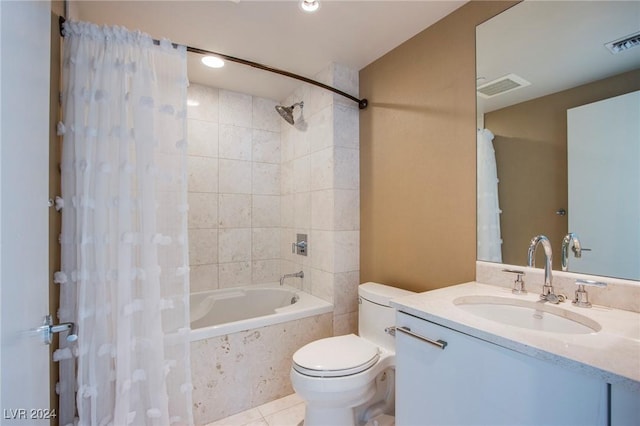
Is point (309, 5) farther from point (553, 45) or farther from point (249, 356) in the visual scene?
point (249, 356)

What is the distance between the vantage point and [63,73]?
1226mm

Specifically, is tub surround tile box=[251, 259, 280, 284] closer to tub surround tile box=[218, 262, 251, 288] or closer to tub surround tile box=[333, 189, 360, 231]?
tub surround tile box=[218, 262, 251, 288]

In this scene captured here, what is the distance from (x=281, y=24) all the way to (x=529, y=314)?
2.00m

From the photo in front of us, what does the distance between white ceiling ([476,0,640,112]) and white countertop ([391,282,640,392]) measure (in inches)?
36.7

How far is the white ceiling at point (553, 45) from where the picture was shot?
1116mm

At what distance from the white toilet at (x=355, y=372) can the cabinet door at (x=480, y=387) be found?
13.2 inches

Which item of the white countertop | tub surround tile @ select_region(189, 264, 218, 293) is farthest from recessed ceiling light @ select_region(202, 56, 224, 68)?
the white countertop

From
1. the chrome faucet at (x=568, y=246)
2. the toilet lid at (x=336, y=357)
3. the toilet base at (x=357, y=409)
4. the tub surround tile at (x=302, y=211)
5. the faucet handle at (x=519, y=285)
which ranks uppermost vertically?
the tub surround tile at (x=302, y=211)

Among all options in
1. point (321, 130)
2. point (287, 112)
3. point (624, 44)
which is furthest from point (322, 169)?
point (624, 44)

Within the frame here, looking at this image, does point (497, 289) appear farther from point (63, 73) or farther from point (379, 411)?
point (63, 73)

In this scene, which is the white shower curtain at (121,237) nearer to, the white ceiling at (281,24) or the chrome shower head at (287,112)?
the white ceiling at (281,24)

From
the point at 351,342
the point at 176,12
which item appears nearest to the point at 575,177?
the point at 351,342

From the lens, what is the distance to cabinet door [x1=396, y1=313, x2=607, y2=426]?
710 mm

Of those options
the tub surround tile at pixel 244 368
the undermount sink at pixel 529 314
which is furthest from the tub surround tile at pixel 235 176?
the undermount sink at pixel 529 314
